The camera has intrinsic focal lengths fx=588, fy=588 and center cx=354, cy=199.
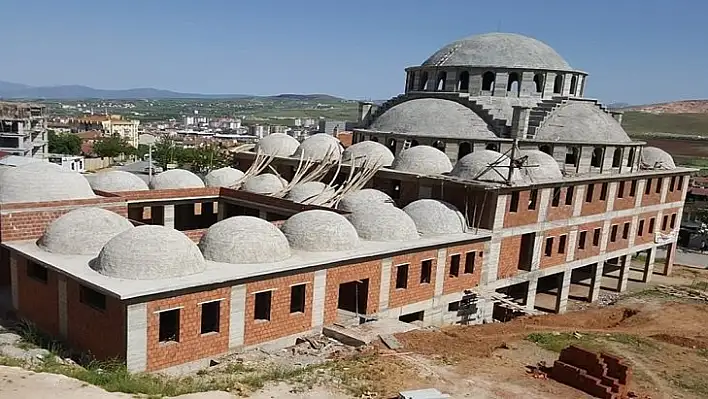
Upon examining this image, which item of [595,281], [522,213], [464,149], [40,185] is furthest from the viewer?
→ [595,281]

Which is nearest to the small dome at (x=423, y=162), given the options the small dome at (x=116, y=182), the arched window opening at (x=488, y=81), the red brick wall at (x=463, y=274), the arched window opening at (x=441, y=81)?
the red brick wall at (x=463, y=274)

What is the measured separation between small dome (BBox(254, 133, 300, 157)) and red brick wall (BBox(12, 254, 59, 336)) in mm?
18233

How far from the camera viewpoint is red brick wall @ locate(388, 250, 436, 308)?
2275cm

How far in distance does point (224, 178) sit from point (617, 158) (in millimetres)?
22431

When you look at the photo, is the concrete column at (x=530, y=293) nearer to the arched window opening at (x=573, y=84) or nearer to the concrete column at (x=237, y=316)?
the arched window opening at (x=573, y=84)

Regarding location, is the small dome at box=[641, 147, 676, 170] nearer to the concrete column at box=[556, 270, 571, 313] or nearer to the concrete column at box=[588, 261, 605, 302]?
the concrete column at box=[588, 261, 605, 302]

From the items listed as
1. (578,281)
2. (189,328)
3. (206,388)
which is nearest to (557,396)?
(206,388)

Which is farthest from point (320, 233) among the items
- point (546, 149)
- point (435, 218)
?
point (546, 149)

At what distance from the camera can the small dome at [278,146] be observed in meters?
36.7

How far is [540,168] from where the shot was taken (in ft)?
93.8

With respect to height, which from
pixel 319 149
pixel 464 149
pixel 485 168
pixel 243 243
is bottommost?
pixel 243 243

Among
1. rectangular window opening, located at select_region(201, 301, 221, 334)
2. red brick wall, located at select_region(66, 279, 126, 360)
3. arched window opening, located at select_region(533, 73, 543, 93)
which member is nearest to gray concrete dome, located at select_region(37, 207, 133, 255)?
red brick wall, located at select_region(66, 279, 126, 360)

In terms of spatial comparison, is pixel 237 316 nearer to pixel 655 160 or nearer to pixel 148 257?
pixel 148 257

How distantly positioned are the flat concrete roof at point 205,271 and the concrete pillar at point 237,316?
1.63ft
